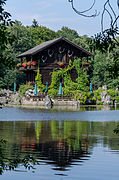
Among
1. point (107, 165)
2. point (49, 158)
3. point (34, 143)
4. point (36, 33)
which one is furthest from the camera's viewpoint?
point (36, 33)

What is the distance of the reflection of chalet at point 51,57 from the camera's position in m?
66.7

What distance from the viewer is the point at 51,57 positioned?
67.8m

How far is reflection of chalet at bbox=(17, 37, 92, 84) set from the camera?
6669 centimetres

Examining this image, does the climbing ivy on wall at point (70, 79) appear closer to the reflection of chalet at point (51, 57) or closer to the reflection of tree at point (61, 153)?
the reflection of chalet at point (51, 57)

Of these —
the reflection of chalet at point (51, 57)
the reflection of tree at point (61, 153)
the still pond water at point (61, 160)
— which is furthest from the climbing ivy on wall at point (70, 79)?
the reflection of tree at point (61, 153)

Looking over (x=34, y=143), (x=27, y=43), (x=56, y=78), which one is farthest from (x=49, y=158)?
(x=27, y=43)

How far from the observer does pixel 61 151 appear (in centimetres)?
1413

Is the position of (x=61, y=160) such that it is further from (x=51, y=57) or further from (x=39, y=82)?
(x=51, y=57)

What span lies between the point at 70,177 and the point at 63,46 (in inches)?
2324

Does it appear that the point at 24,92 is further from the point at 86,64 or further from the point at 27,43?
the point at 27,43

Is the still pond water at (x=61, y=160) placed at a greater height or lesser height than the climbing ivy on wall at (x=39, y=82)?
lesser

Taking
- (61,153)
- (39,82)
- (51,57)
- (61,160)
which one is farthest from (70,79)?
(61,160)

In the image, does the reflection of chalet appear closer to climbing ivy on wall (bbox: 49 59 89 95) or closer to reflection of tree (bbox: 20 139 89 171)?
climbing ivy on wall (bbox: 49 59 89 95)

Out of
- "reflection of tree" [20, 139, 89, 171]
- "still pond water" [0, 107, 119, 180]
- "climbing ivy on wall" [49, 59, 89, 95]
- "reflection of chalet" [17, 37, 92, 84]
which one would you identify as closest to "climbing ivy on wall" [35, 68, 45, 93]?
"reflection of chalet" [17, 37, 92, 84]
